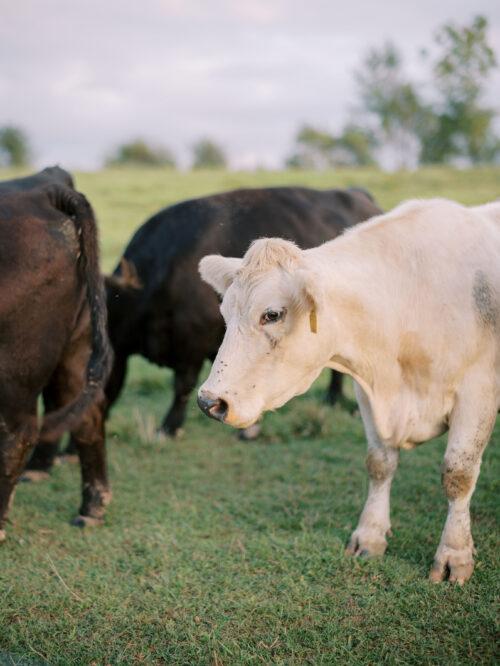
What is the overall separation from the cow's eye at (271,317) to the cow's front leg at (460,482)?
1100 millimetres

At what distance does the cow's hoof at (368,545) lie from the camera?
396 centimetres

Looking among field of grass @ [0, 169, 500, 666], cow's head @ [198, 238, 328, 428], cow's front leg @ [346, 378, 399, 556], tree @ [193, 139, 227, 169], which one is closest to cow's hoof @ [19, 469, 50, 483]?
field of grass @ [0, 169, 500, 666]

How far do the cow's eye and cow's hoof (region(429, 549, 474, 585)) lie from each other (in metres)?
1.52

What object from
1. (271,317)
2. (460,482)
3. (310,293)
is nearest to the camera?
(310,293)

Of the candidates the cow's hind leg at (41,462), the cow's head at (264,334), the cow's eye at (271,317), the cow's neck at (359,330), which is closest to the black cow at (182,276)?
the cow's hind leg at (41,462)

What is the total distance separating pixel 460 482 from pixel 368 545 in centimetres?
63

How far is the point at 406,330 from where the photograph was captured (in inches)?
145

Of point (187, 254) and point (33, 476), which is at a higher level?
point (187, 254)

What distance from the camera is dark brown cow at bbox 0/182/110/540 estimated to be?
4.08 meters

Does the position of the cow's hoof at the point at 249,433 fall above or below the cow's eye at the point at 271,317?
below

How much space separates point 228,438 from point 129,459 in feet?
3.06

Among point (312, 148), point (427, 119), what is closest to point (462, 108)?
point (427, 119)

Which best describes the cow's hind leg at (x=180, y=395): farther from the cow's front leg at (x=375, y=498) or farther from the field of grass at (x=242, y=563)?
the cow's front leg at (x=375, y=498)

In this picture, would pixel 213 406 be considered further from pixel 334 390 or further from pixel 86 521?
pixel 334 390
